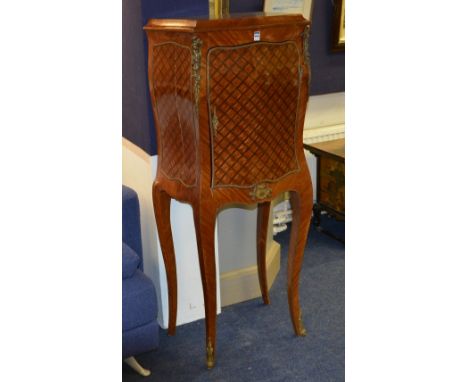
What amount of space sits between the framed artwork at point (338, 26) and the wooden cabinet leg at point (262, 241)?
1.58 meters

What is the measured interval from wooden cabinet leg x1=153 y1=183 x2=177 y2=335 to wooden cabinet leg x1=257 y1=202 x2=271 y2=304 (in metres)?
0.53

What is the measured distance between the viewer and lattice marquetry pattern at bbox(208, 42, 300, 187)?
2309 mm

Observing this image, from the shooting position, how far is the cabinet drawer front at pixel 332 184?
396 cm

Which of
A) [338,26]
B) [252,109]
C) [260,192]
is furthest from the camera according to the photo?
[338,26]

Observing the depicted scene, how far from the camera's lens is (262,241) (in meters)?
3.24

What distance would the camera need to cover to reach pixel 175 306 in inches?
118

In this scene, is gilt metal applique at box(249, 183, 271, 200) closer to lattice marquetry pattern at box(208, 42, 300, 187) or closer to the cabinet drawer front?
lattice marquetry pattern at box(208, 42, 300, 187)

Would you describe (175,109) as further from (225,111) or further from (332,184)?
(332,184)

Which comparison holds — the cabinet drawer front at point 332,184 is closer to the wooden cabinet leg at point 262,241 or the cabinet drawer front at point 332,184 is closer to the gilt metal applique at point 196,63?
the wooden cabinet leg at point 262,241

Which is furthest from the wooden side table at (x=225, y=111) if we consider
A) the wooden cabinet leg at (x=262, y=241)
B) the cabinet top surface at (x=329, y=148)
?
the cabinet top surface at (x=329, y=148)

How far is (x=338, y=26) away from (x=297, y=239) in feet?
6.52

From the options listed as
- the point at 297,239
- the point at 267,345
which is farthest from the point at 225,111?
the point at 267,345

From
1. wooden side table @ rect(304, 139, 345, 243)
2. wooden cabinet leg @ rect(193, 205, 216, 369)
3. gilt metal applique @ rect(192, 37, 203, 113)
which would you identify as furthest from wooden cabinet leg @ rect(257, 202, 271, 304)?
gilt metal applique @ rect(192, 37, 203, 113)
